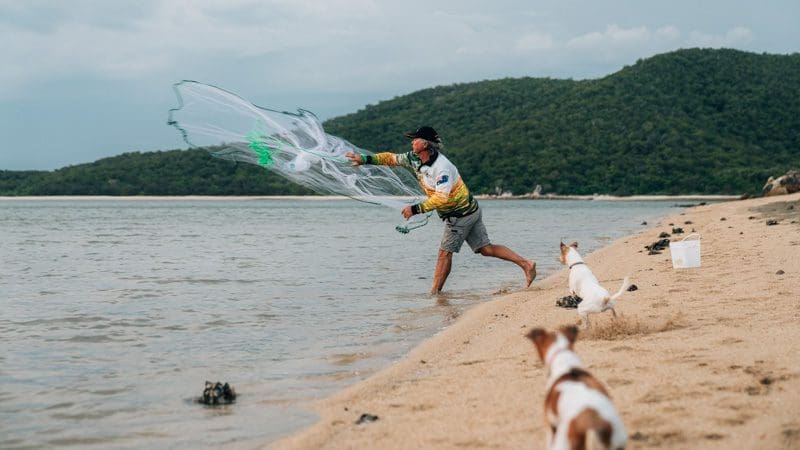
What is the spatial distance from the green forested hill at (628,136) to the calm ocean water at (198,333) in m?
65.0

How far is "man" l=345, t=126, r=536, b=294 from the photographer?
11570 millimetres

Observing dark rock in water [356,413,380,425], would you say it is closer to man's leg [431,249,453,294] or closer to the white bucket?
man's leg [431,249,453,294]

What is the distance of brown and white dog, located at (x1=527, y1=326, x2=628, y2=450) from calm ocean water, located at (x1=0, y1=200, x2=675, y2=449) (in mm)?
2256

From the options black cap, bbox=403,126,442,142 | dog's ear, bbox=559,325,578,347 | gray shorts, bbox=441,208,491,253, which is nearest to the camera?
dog's ear, bbox=559,325,578,347

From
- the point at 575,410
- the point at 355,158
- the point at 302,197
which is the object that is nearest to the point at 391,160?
the point at 355,158

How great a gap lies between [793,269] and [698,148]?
77.9 metres

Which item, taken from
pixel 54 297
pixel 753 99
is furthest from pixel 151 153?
pixel 54 297

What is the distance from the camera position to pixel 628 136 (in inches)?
3450

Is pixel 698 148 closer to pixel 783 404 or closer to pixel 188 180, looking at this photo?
pixel 188 180

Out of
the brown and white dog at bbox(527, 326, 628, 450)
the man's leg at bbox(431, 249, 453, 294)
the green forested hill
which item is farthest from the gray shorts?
the green forested hill

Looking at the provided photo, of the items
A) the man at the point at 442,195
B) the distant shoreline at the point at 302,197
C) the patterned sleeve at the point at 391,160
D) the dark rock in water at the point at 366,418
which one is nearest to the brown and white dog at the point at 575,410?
the dark rock in water at the point at 366,418

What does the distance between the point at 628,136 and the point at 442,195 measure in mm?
79926

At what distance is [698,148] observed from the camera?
8400cm

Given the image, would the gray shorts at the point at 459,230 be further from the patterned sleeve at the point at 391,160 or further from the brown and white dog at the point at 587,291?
the brown and white dog at the point at 587,291
